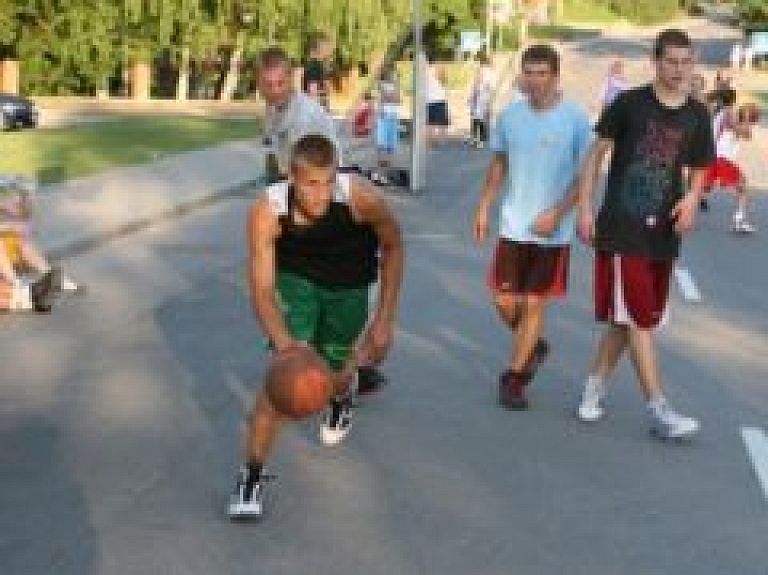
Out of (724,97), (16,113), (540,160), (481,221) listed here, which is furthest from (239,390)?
(16,113)

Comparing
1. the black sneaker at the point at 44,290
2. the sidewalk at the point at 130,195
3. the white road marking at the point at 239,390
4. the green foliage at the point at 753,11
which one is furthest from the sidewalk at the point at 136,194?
the green foliage at the point at 753,11

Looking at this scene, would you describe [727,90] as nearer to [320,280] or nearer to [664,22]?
[320,280]

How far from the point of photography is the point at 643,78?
60281 mm

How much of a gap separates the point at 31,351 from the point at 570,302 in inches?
155

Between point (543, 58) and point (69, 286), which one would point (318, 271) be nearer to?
point (543, 58)

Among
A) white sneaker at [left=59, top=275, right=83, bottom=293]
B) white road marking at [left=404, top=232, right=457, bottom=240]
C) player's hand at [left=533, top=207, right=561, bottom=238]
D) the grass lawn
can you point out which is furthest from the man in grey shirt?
the grass lawn

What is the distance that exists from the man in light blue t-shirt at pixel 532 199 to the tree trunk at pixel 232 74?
39.4 metres

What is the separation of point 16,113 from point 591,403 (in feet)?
89.3

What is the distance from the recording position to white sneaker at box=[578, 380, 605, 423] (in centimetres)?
713

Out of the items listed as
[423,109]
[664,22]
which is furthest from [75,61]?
[664,22]

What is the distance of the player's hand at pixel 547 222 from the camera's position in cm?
714

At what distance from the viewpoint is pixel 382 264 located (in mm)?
5613

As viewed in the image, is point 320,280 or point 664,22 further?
point 664,22

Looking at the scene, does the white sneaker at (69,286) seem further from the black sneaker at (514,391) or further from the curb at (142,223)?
the black sneaker at (514,391)
